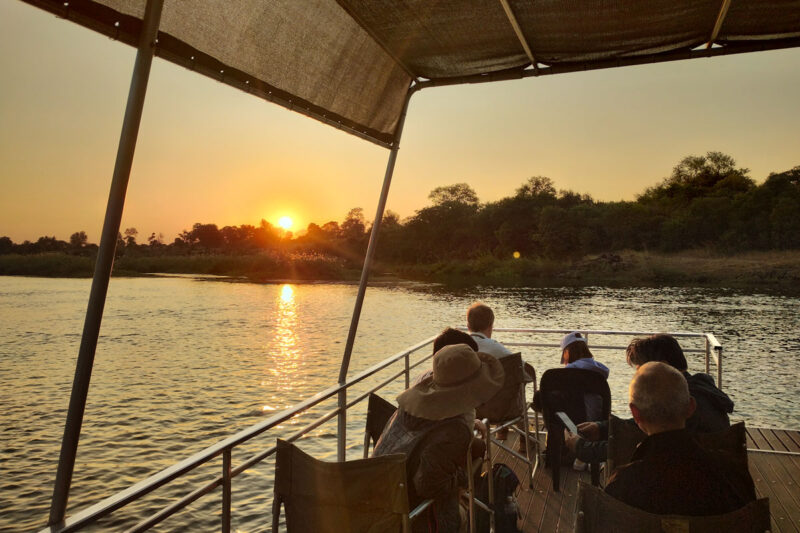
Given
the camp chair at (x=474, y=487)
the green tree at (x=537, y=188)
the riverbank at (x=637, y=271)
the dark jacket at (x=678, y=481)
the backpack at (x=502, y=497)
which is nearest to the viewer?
the dark jacket at (x=678, y=481)

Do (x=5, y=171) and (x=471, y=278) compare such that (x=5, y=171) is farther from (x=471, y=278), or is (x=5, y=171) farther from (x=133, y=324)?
(x=471, y=278)

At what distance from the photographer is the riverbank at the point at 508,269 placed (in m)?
42.7

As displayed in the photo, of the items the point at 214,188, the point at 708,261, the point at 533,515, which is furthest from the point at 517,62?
the point at 708,261

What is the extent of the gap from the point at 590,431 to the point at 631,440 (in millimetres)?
608

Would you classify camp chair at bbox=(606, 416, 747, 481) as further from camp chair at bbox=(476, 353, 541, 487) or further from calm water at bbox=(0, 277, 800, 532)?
calm water at bbox=(0, 277, 800, 532)

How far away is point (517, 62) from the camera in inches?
107

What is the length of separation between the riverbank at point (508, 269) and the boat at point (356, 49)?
41.8 m

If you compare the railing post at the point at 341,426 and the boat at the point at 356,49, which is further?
the railing post at the point at 341,426

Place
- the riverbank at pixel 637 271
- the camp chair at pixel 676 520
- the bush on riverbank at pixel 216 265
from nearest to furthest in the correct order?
the camp chair at pixel 676 520 < the riverbank at pixel 637 271 < the bush on riverbank at pixel 216 265

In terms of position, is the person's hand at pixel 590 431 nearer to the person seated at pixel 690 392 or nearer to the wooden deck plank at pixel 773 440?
the person seated at pixel 690 392

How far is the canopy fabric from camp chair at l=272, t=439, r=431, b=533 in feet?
3.77

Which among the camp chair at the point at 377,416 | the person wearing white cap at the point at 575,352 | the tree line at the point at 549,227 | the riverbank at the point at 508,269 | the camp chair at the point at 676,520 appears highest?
the tree line at the point at 549,227

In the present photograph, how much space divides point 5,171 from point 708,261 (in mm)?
45600

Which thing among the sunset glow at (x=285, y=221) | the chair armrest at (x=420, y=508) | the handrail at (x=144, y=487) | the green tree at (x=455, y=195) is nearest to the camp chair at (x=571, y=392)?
the chair armrest at (x=420, y=508)
